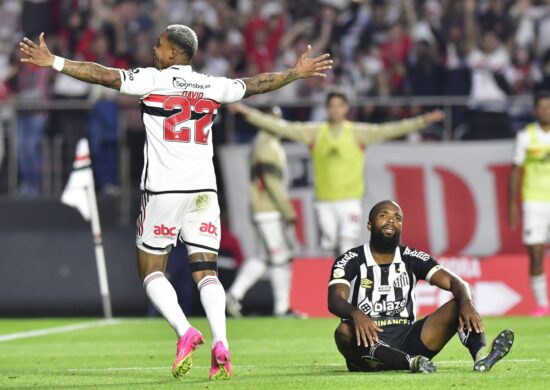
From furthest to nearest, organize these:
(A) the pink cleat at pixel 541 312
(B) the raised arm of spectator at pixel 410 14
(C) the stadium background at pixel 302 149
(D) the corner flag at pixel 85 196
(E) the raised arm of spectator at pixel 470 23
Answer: (B) the raised arm of spectator at pixel 410 14 < (E) the raised arm of spectator at pixel 470 23 < (C) the stadium background at pixel 302 149 < (D) the corner flag at pixel 85 196 < (A) the pink cleat at pixel 541 312

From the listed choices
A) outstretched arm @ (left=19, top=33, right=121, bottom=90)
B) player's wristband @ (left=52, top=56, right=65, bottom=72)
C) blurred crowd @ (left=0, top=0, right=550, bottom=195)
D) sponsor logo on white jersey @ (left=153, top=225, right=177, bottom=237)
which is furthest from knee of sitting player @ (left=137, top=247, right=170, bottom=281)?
blurred crowd @ (left=0, top=0, right=550, bottom=195)

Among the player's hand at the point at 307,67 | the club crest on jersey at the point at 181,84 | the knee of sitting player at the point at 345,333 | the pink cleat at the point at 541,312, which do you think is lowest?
the pink cleat at the point at 541,312

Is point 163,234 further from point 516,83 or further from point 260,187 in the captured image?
point 516,83

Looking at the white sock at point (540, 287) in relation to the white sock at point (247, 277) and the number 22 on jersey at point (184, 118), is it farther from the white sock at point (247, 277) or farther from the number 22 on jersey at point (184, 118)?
the number 22 on jersey at point (184, 118)

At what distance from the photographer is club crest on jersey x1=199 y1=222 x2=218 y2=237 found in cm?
1041

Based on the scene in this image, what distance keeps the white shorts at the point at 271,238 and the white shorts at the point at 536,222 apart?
312 cm

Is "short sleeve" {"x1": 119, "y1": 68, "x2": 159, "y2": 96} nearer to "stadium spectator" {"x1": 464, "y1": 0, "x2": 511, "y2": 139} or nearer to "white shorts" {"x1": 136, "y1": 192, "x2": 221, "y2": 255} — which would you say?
"white shorts" {"x1": 136, "y1": 192, "x2": 221, "y2": 255}

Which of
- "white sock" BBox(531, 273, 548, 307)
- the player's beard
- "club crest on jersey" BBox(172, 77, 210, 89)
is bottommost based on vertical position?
"white sock" BBox(531, 273, 548, 307)

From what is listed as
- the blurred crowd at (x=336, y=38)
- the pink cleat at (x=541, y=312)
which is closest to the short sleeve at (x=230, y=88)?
the pink cleat at (x=541, y=312)

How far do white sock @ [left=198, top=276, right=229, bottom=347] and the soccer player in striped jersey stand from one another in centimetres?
1

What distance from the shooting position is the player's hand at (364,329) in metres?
9.39

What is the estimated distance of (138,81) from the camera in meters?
10.1

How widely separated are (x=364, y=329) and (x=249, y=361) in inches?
→ 106

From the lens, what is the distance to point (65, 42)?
75.3 feet
